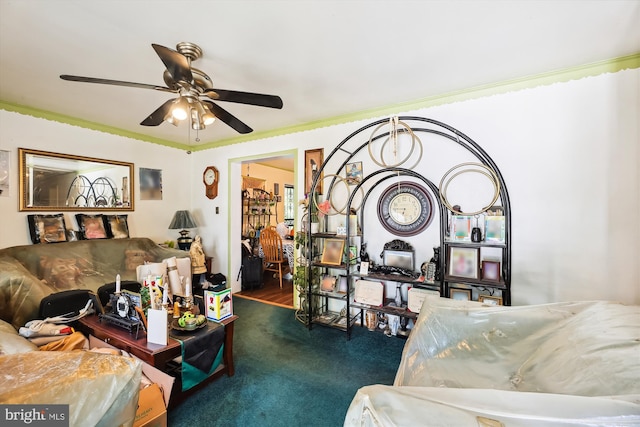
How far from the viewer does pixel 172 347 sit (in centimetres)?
168

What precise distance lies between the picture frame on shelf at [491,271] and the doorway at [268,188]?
87.6 inches

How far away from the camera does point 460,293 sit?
7.92 feet

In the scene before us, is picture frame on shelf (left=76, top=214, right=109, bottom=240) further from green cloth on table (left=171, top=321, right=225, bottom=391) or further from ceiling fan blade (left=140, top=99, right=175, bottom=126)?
green cloth on table (left=171, top=321, right=225, bottom=391)

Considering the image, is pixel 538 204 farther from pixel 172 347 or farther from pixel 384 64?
pixel 172 347

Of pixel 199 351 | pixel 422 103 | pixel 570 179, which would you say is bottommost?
pixel 199 351

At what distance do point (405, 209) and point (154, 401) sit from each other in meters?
2.48

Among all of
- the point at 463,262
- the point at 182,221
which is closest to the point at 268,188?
the point at 182,221

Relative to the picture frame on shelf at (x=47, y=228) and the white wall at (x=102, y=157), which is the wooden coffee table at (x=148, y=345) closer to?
the picture frame on shelf at (x=47, y=228)

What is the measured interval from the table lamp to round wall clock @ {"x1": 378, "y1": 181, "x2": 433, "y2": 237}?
295 cm

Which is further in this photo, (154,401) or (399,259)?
(399,259)

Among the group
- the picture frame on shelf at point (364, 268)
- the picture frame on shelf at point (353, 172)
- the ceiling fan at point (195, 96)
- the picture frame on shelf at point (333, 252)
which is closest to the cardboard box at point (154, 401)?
the ceiling fan at point (195, 96)

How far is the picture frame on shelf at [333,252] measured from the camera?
9.52 feet

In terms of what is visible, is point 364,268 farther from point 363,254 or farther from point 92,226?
point 92,226

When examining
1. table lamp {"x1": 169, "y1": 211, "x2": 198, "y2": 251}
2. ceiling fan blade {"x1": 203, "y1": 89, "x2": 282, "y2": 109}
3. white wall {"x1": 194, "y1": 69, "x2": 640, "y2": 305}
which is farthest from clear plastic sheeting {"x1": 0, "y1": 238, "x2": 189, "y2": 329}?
white wall {"x1": 194, "y1": 69, "x2": 640, "y2": 305}
